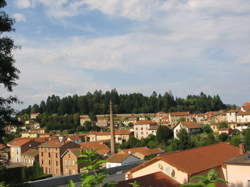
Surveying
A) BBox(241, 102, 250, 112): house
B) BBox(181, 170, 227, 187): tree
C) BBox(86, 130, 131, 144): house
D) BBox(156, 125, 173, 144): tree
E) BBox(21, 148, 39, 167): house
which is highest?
BBox(181, 170, 227, 187): tree

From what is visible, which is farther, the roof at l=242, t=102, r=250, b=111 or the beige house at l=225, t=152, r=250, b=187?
the roof at l=242, t=102, r=250, b=111

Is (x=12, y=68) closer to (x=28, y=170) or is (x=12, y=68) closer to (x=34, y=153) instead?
(x=28, y=170)

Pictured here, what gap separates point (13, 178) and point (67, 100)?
12493cm

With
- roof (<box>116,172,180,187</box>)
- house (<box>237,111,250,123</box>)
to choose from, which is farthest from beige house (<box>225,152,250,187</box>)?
house (<box>237,111,250,123</box>)

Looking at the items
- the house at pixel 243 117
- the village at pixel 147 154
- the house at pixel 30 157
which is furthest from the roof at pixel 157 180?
the house at pixel 243 117

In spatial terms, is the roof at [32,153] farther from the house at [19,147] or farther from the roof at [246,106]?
the roof at [246,106]

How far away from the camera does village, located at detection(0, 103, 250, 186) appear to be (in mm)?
14410

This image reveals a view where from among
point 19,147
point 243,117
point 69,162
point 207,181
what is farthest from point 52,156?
point 207,181

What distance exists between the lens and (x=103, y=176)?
3.59 meters

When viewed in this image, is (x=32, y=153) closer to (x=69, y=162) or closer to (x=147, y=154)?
(x=69, y=162)

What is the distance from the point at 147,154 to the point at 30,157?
2735cm

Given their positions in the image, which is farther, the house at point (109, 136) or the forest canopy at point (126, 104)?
the forest canopy at point (126, 104)

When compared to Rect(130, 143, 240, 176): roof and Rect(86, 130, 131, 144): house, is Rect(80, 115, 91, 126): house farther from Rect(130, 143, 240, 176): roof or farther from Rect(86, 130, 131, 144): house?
Rect(130, 143, 240, 176): roof

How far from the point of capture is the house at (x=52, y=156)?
50.8 metres
